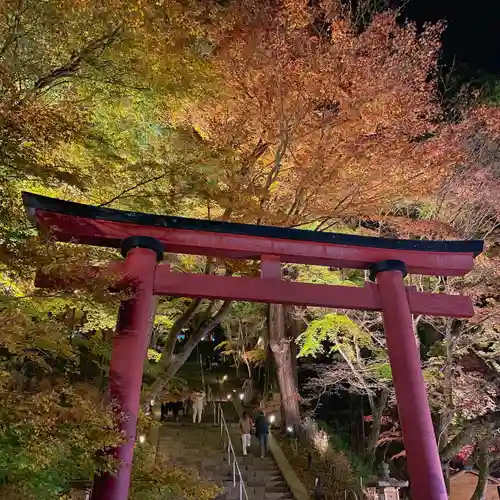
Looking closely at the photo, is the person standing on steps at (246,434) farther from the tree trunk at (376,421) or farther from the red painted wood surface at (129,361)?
the red painted wood surface at (129,361)

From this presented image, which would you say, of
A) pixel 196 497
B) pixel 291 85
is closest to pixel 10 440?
pixel 196 497

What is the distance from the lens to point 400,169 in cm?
1023

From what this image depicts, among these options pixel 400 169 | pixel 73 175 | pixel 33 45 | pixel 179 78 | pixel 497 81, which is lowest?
pixel 73 175

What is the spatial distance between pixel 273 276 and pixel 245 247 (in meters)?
0.60

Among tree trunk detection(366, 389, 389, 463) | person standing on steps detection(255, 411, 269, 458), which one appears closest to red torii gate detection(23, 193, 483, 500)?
person standing on steps detection(255, 411, 269, 458)

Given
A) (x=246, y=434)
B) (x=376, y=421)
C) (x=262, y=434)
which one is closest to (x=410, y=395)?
(x=262, y=434)

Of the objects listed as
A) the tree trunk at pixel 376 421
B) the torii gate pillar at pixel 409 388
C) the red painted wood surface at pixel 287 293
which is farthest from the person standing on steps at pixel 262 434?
the red painted wood surface at pixel 287 293

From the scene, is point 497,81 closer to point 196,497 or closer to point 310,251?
point 310,251

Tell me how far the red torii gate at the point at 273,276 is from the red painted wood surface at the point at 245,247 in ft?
0.05

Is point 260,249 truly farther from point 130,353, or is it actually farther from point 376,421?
point 376,421

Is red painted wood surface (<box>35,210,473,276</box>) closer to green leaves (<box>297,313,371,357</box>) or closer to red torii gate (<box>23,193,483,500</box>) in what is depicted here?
red torii gate (<box>23,193,483,500</box>)

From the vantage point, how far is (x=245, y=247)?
703 centimetres

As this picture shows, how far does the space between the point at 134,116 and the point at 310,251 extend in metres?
3.58

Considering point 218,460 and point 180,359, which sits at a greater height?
point 180,359
